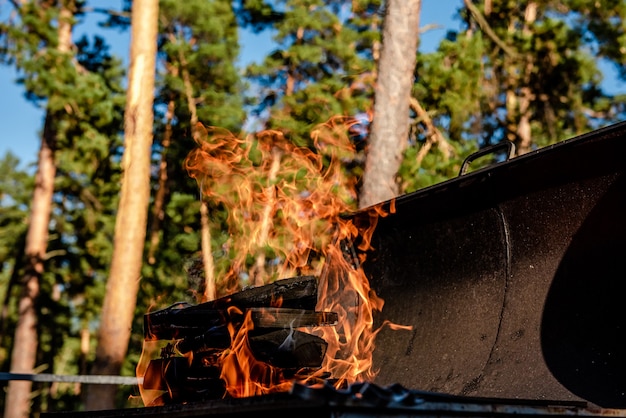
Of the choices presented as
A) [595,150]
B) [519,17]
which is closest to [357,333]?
[595,150]

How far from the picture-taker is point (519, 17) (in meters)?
19.2

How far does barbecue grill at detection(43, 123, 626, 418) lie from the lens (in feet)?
8.25

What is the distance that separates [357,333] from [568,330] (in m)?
1.53

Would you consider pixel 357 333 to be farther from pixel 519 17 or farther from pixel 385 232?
pixel 519 17

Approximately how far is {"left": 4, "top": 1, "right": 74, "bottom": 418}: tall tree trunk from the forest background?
7.4 inches

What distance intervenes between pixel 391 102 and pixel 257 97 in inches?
630

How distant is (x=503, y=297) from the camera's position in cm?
380

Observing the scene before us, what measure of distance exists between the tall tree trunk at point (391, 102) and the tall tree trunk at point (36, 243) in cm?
1377

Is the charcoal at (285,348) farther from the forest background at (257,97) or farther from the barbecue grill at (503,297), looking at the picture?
the forest background at (257,97)

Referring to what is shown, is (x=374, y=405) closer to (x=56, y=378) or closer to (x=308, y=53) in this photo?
(x=56, y=378)

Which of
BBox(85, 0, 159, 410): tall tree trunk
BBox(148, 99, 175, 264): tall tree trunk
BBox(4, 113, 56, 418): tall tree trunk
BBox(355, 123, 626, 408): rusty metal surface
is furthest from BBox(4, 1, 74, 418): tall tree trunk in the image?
BBox(355, 123, 626, 408): rusty metal surface

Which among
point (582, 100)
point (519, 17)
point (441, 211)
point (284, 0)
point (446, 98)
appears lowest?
point (441, 211)

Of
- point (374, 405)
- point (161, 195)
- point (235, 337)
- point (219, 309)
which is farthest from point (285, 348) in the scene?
point (161, 195)

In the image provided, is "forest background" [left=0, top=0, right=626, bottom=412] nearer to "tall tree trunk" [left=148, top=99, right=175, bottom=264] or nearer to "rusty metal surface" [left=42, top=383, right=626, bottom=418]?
"tall tree trunk" [left=148, top=99, right=175, bottom=264]
